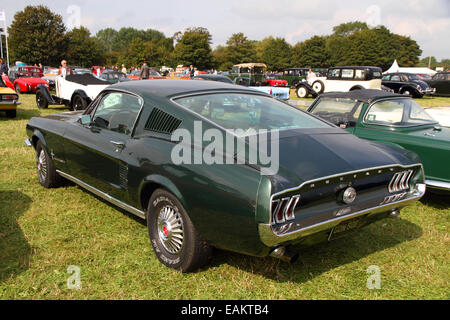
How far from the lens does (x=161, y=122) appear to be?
325cm

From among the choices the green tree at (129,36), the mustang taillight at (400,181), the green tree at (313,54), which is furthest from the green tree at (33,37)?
the green tree at (129,36)

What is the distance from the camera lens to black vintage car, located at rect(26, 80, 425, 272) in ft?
8.25

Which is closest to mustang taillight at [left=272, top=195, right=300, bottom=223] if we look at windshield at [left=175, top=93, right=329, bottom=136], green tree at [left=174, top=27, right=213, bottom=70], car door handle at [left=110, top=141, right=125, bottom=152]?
windshield at [left=175, top=93, right=329, bottom=136]

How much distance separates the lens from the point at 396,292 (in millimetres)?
2945

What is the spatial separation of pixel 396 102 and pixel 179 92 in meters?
3.61

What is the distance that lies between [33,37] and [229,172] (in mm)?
62100

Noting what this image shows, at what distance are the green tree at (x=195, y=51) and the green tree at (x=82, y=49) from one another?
607 inches

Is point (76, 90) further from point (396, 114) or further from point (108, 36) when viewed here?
point (108, 36)

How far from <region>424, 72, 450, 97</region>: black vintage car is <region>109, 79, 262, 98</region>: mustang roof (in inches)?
962

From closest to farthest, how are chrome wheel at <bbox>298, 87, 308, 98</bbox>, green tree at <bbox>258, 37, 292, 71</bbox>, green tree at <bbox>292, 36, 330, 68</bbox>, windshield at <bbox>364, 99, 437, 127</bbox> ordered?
windshield at <bbox>364, 99, 437, 127</bbox>, chrome wheel at <bbox>298, 87, 308, 98</bbox>, green tree at <bbox>292, 36, 330, 68</bbox>, green tree at <bbox>258, 37, 292, 71</bbox>

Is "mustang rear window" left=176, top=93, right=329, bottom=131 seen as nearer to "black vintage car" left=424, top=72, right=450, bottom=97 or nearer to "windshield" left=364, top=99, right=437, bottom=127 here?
"windshield" left=364, top=99, right=437, bottom=127

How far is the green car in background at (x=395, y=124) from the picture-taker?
4.62 metres
